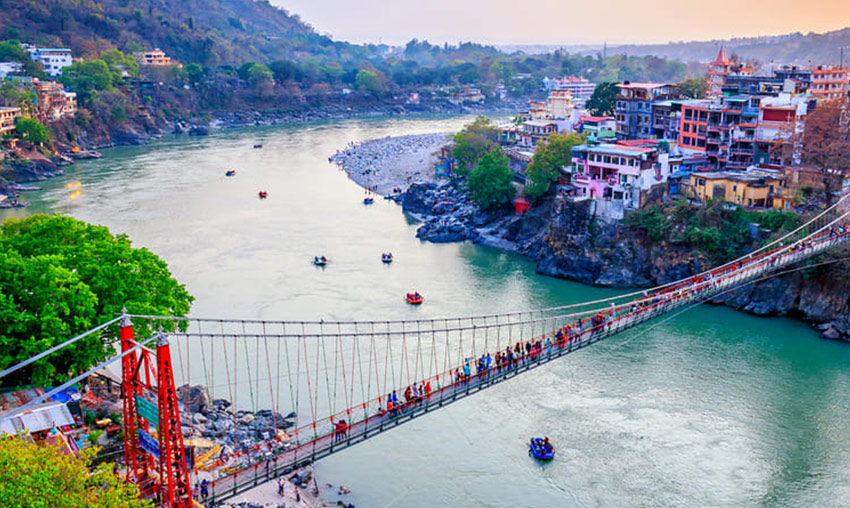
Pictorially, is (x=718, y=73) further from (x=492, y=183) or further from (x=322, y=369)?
(x=322, y=369)

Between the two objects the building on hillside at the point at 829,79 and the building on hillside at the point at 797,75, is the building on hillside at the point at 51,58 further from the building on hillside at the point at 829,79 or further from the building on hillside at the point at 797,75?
the building on hillside at the point at 829,79

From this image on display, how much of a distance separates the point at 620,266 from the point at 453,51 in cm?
11452

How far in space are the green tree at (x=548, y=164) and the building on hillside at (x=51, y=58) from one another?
145 ft

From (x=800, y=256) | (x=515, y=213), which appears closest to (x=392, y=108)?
(x=515, y=213)

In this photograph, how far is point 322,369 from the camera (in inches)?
678

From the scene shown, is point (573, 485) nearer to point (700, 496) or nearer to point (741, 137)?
point (700, 496)

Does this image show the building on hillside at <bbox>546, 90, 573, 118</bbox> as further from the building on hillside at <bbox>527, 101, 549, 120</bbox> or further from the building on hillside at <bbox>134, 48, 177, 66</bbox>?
the building on hillside at <bbox>134, 48, 177, 66</bbox>

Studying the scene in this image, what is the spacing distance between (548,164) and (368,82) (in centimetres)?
5058

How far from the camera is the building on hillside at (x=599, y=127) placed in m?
29.7

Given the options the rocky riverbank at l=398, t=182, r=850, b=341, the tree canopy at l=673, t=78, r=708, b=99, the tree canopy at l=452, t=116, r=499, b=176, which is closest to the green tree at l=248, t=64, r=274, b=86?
the tree canopy at l=452, t=116, r=499, b=176

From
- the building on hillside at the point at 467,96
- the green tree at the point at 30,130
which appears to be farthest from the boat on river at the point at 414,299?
the building on hillside at the point at 467,96

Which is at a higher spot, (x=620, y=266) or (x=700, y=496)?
(x=620, y=266)

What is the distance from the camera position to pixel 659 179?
78.5 feet

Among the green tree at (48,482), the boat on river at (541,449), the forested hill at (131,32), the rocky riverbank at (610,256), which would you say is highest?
the forested hill at (131,32)
